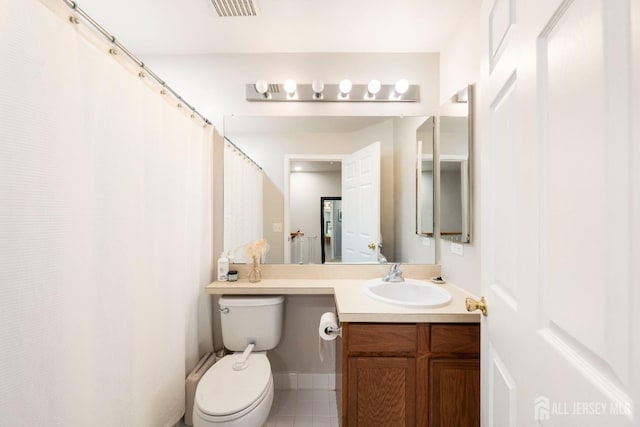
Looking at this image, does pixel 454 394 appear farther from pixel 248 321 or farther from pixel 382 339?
pixel 248 321

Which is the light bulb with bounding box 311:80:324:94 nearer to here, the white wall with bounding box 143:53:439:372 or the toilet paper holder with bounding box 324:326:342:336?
the white wall with bounding box 143:53:439:372

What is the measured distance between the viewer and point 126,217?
3.46 ft

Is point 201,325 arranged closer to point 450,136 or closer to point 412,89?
point 450,136

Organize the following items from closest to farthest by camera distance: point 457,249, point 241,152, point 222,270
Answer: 1. point 457,249
2. point 222,270
3. point 241,152

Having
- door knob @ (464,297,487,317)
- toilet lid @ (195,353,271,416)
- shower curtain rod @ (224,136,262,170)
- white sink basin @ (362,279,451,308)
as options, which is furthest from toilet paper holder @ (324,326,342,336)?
shower curtain rod @ (224,136,262,170)

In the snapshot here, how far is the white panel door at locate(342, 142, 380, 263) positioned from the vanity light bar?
35cm

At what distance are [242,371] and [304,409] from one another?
59 centimetres

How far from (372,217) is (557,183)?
4.36ft

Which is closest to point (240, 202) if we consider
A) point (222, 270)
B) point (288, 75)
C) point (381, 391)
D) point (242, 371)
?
point (222, 270)

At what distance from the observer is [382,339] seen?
1.17m

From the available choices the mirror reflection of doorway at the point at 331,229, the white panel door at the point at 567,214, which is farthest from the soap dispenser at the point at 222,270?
the white panel door at the point at 567,214

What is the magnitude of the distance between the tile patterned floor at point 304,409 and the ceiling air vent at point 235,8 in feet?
7.93

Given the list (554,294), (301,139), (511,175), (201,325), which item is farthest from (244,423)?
(301,139)

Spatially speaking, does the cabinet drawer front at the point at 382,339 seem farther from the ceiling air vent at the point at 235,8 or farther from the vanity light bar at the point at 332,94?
the ceiling air vent at the point at 235,8
